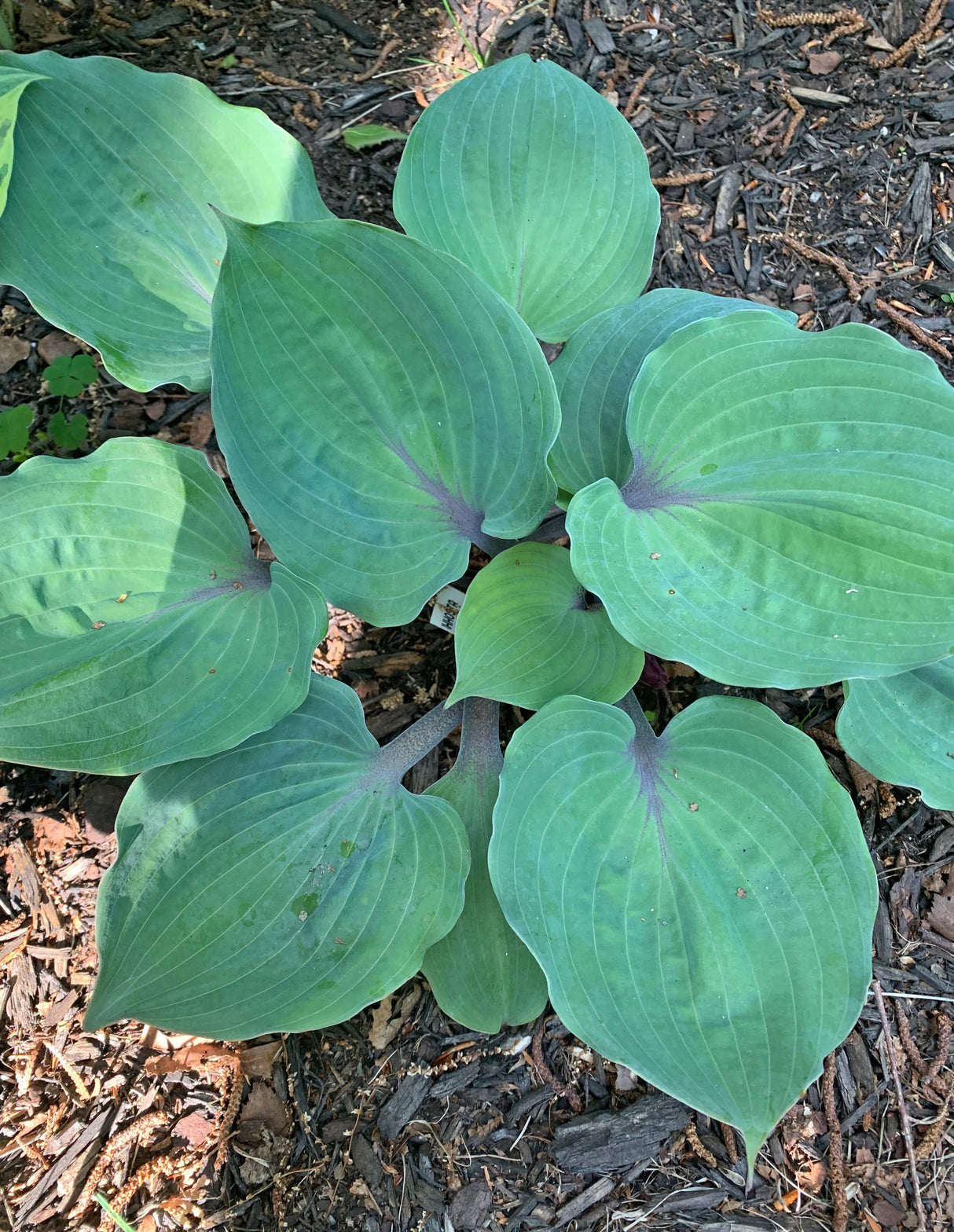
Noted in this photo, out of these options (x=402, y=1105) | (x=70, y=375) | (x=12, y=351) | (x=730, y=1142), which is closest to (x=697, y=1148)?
(x=730, y=1142)

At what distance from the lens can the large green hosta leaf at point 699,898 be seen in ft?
4.40

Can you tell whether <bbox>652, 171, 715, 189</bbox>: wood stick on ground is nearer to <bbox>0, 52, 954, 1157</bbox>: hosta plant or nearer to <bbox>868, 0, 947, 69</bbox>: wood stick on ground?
<bbox>868, 0, 947, 69</bbox>: wood stick on ground

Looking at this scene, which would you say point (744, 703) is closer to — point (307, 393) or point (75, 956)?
point (307, 393)

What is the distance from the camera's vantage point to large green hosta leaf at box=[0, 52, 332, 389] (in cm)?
167

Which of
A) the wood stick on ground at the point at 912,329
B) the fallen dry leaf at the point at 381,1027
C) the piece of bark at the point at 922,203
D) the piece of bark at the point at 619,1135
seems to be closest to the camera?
the piece of bark at the point at 619,1135

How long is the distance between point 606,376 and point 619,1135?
162 cm

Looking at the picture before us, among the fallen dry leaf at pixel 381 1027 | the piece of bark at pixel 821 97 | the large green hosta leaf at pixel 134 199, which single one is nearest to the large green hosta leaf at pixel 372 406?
the large green hosta leaf at pixel 134 199

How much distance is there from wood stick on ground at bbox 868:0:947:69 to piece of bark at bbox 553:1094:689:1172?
3012 mm

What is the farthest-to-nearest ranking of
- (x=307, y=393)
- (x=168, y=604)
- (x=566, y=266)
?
(x=566, y=266) → (x=168, y=604) → (x=307, y=393)

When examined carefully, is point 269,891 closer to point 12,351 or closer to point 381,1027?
point 381,1027

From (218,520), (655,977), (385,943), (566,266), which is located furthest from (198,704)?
(566,266)

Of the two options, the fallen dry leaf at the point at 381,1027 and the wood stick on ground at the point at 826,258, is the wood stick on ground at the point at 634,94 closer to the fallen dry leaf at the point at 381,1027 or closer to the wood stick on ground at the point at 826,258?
the wood stick on ground at the point at 826,258

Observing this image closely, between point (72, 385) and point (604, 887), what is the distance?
1924 mm

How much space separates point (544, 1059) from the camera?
5.90 feet
